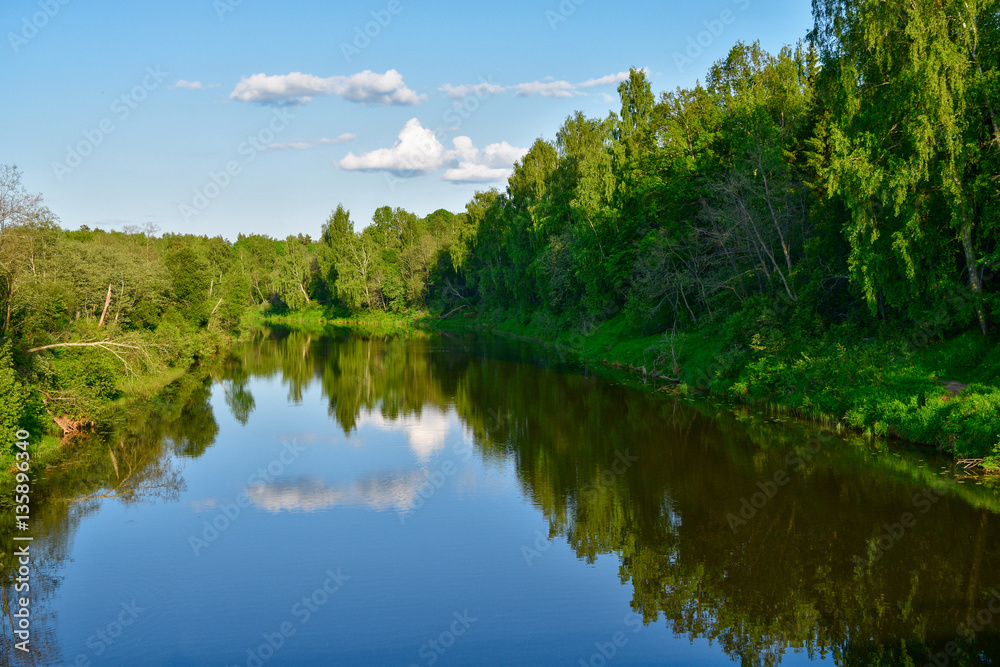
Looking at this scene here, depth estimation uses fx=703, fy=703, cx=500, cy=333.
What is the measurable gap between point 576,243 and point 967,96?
101 ft

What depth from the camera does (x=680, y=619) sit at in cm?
1303

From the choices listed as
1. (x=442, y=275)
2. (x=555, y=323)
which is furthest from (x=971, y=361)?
(x=442, y=275)

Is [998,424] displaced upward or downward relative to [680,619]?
upward

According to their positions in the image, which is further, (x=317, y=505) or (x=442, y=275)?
(x=442, y=275)

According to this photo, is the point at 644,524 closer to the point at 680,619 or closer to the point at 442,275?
the point at 680,619

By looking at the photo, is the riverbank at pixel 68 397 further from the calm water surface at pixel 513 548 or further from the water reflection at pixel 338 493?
the water reflection at pixel 338 493

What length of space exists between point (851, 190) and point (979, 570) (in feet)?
45.4

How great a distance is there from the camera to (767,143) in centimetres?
3172

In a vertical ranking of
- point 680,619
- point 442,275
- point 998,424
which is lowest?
point 680,619

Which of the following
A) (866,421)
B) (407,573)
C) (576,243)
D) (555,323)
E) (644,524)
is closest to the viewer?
(407,573)

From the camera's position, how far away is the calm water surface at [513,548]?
12203 millimetres

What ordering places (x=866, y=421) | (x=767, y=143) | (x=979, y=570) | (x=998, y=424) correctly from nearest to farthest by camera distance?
(x=979, y=570)
(x=998, y=424)
(x=866, y=421)
(x=767, y=143)

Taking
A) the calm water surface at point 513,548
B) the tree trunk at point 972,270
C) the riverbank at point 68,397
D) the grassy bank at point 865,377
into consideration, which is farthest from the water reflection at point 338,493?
the tree trunk at point 972,270

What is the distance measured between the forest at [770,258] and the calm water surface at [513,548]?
2.74 meters
